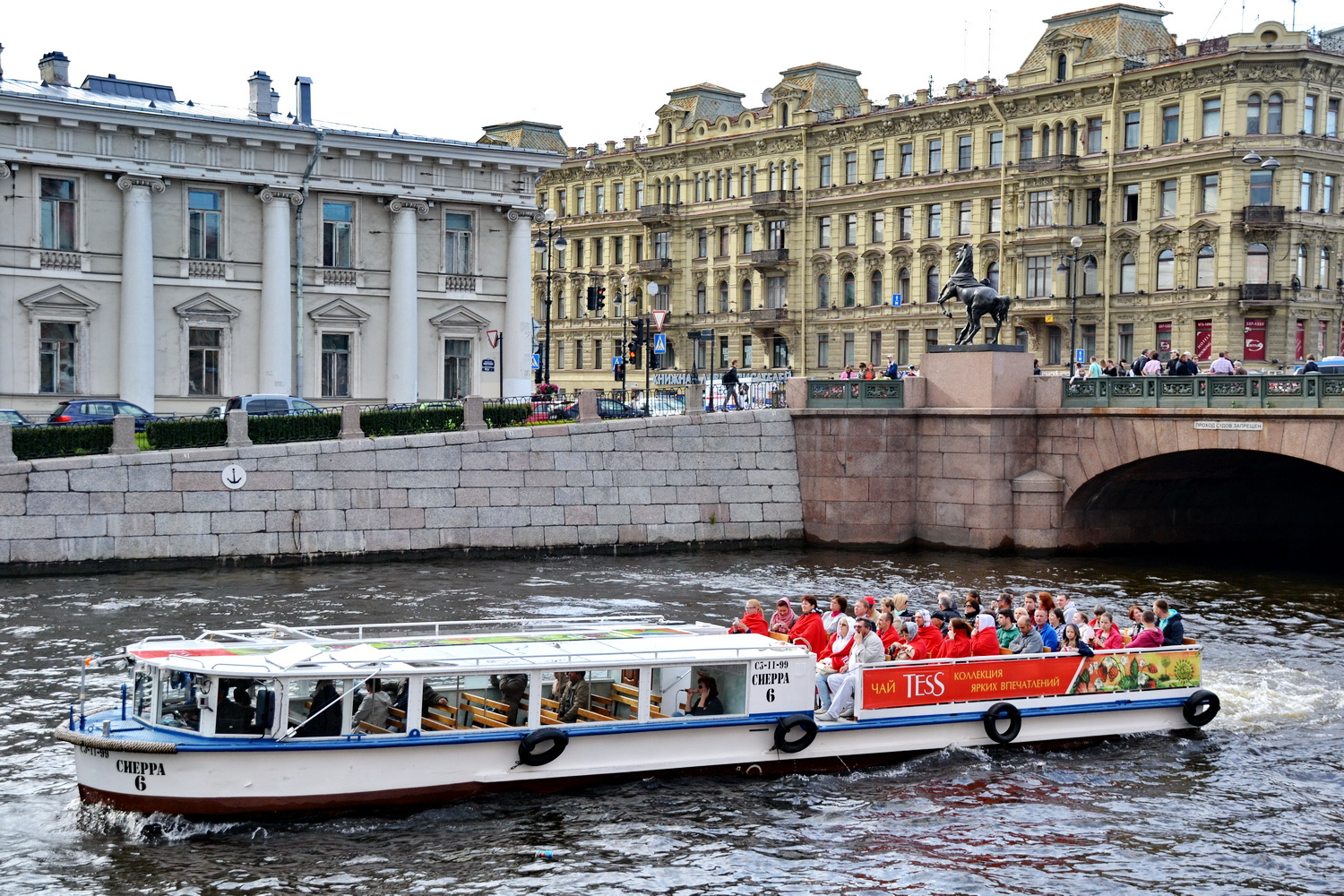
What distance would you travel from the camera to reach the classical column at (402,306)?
42500mm

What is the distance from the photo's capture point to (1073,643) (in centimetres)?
1952

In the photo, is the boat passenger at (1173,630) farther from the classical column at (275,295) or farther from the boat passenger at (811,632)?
the classical column at (275,295)

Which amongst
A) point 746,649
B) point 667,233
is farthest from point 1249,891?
point 667,233

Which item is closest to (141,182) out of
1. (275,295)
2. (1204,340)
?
(275,295)

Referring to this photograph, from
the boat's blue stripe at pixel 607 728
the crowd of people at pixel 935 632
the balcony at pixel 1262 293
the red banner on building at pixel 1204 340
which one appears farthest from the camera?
the red banner on building at pixel 1204 340

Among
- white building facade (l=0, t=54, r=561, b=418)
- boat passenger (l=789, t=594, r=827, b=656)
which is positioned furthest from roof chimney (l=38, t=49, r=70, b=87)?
boat passenger (l=789, t=594, r=827, b=656)

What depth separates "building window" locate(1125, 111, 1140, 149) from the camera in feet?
187

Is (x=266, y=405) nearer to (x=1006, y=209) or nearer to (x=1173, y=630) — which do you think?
(x=1173, y=630)

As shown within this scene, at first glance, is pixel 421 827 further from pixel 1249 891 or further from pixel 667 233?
pixel 667 233

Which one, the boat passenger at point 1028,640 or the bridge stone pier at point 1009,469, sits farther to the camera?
the bridge stone pier at point 1009,469

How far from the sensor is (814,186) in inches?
2709

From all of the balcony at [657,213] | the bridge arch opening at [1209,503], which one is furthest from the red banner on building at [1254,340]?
the balcony at [657,213]

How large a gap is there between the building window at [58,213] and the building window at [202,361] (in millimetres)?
3810

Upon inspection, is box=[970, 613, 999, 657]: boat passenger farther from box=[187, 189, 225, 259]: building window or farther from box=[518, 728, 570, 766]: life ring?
box=[187, 189, 225, 259]: building window
